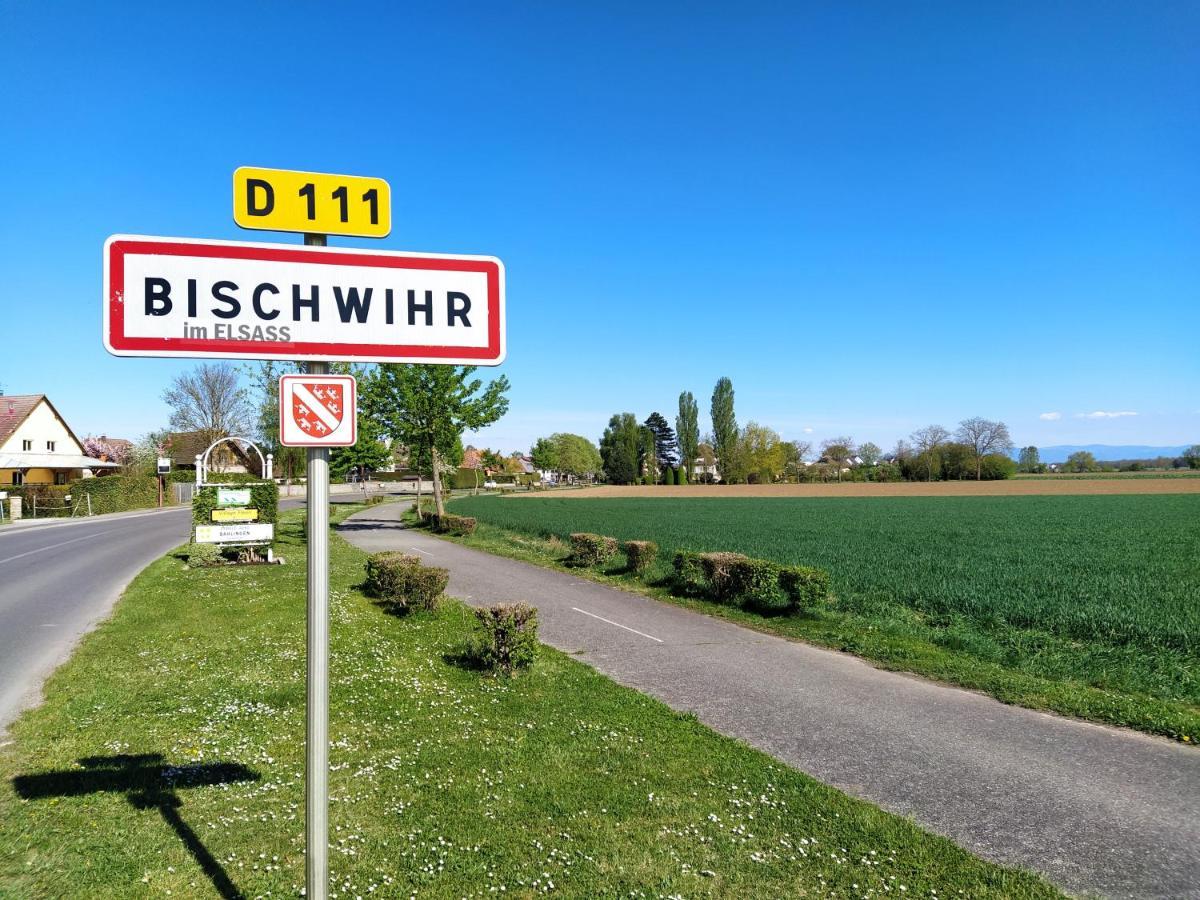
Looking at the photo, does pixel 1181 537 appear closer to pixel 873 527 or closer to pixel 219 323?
pixel 873 527

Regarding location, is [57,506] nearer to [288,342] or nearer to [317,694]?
[288,342]

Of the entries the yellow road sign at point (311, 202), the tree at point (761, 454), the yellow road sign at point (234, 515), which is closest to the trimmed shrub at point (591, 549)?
the yellow road sign at point (234, 515)

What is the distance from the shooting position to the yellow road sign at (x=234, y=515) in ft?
61.2

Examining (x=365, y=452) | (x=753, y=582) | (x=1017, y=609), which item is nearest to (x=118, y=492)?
(x=365, y=452)

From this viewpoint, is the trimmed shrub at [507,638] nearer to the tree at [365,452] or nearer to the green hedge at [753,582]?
the green hedge at [753,582]

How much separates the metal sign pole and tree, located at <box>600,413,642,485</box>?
12438 cm

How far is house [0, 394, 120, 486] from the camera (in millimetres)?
50575

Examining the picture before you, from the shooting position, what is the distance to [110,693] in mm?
7316

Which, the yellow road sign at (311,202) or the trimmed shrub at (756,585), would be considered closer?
the yellow road sign at (311,202)

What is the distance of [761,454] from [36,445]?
96.3 metres

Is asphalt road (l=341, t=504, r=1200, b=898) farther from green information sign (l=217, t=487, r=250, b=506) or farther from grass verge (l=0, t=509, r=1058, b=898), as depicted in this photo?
green information sign (l=217, t=487, r=250, b=506)

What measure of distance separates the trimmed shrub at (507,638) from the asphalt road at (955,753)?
1320mm

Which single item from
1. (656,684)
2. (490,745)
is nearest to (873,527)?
(656,684)

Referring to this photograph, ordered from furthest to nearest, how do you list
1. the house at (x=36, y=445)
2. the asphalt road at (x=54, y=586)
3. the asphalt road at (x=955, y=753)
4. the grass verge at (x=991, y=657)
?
the house at (x=36, y=445) < the asphalt road at (x=54, y=586) < the grass verge at (x=991, y=657) < the asphalt road at (x=955, y=753)
